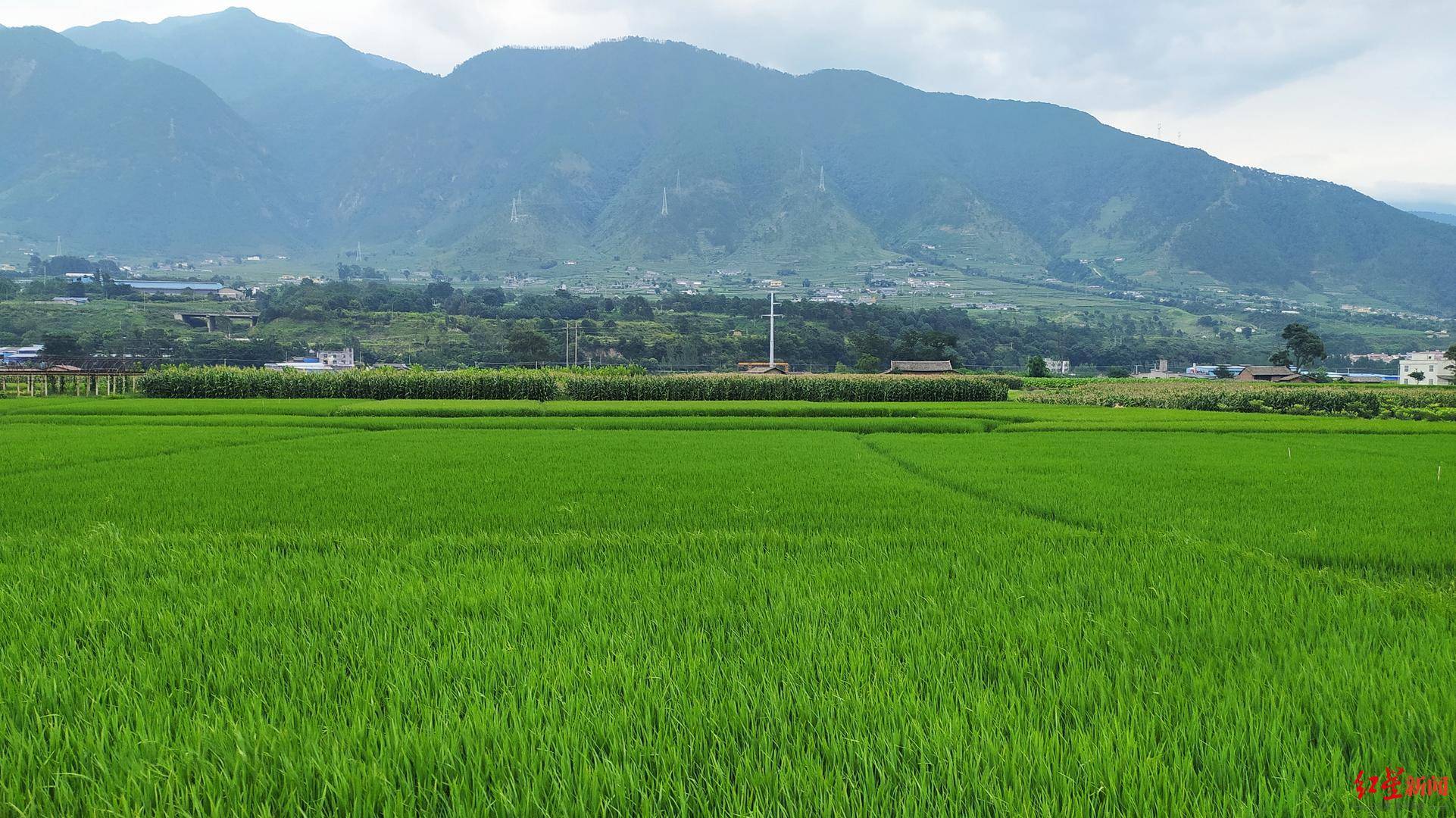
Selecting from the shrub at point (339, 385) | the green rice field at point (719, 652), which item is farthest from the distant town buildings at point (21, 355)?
the green rice field at point (719, 652)

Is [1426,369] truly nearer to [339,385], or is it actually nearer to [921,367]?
[921,367]

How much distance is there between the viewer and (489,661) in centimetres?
339

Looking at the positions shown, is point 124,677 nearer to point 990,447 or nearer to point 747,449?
point 747,449

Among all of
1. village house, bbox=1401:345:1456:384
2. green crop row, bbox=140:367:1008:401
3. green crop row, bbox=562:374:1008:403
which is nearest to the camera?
green crop row, bbox=140:367:1008:401

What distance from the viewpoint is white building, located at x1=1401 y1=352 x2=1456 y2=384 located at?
88.9 metres

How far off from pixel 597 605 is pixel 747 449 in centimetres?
1173

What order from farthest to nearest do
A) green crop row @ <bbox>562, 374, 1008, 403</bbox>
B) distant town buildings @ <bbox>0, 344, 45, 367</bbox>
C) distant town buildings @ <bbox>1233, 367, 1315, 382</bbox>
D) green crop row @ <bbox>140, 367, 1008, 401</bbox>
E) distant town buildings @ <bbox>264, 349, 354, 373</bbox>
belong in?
1. distant town buildings @ <bbox>264, 349, 354, 373</bbox>
2. distant town buildings @ <bbox>1233, 367, 1315, 382</bbox>
3. distant town buildings @ <bbox>0, 344, 45, 367</bbox>
4. green crop row @ <bbox>562, 374, 1008, 403</bbox>
5. green crop row @ <bbox>140, 367, 1008, 401</bbox>

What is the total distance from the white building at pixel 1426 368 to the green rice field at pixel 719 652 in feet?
356

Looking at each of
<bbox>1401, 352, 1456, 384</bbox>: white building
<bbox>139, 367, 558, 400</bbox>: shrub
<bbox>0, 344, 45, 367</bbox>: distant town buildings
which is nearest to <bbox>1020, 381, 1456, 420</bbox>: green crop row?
<bbox>139, 367, 558, 400</bbox>: shrub

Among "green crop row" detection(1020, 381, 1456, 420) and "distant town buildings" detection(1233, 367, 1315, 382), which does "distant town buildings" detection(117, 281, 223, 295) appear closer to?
"green crop row" detection(1020, 381, 1456, 420)

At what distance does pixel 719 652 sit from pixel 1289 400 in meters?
44.3

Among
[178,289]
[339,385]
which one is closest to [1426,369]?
[339,385]

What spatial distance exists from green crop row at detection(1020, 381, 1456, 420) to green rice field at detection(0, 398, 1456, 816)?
32.5 metres

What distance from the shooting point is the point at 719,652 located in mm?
3561
